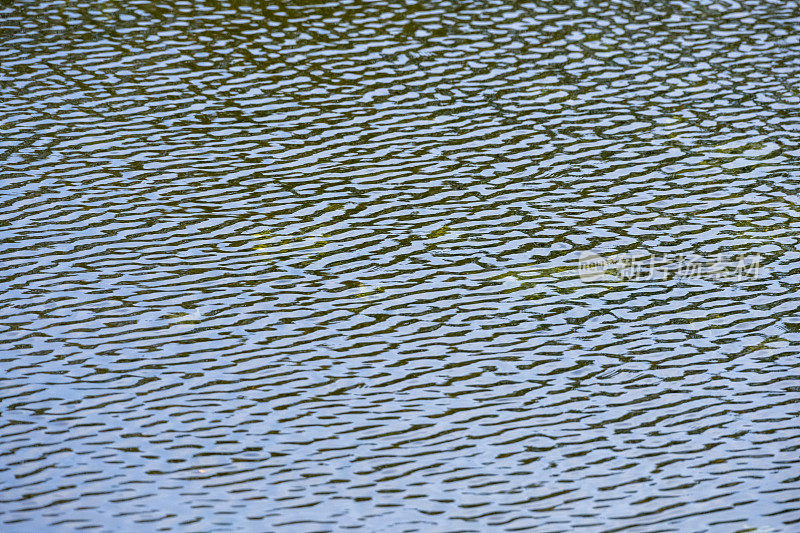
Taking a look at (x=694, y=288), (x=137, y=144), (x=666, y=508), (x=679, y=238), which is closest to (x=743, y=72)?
(x=679, y=238)

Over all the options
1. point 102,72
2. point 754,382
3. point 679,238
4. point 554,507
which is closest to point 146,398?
point 554,507

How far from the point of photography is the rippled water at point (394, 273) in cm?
1201

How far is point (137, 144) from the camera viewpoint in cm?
2056

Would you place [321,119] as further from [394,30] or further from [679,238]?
[679,238]

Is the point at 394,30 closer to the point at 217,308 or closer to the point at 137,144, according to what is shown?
the point at 137,144

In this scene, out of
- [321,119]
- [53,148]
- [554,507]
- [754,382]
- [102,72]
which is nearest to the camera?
[554,507]

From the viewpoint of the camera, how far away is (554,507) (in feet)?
38.0

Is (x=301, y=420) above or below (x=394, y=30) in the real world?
below

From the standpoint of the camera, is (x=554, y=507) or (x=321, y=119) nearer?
(x=554, y=507)

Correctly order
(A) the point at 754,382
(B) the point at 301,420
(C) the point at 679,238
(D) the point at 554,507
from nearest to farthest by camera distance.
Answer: (D) the point at 554,507
(B) the point at 301,420
(A) the point at 754,382
(C) the point at 679,238

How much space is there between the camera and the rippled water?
1201 cm

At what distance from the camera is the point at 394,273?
1656cm

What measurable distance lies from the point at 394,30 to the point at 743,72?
27.8 feet

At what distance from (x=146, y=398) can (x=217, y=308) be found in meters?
2.41
